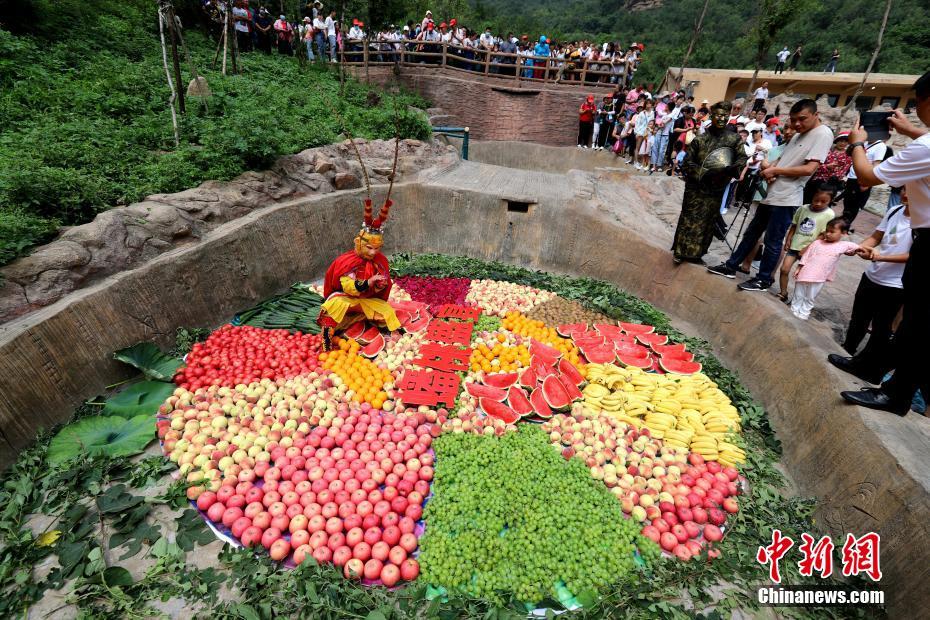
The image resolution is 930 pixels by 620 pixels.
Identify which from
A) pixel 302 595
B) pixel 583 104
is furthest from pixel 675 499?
pixel 583 104

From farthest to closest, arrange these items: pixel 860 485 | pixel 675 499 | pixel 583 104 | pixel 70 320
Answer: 1. pixel 583 104
2. pixel 70 320
3. pixel 675 499
4. pixel 860 485

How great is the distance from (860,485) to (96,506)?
5.31 meters

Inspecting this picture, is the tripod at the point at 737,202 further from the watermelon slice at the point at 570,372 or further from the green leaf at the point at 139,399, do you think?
the green leaf at the point at 139,399

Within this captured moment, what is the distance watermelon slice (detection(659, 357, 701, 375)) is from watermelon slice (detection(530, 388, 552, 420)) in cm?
158

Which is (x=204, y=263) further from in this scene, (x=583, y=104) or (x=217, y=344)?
(x=583, y=104)

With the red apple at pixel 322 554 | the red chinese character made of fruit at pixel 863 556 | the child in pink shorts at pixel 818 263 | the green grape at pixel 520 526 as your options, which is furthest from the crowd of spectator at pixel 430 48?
the red chinese character made of fruit at pixel 863 556

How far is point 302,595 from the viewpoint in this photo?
2.40 meters

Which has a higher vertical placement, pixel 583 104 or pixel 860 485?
pixel 583 104

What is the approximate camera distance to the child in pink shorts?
4.18m

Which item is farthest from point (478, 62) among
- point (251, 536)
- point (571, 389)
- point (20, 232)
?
point (251, 536)

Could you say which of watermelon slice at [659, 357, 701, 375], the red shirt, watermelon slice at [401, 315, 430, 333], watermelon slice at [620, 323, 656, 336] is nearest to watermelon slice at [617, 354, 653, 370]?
watermelon slice at [659, 357, 701, 375]

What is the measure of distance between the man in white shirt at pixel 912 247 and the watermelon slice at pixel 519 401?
255 centimetres

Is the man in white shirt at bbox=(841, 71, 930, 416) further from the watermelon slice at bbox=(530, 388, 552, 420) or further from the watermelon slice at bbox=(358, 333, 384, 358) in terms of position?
the watermelon slice at bbox=(358, 333, 384, 358)

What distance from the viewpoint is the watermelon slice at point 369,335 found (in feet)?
16.0
